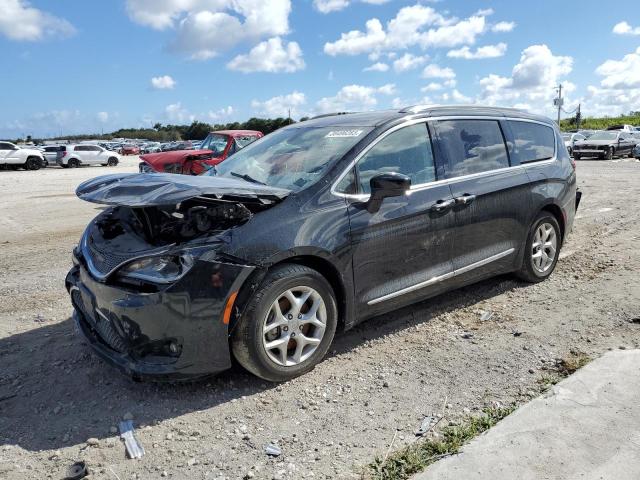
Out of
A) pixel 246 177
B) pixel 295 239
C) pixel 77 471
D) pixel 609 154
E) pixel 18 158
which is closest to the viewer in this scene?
pixel 77 471

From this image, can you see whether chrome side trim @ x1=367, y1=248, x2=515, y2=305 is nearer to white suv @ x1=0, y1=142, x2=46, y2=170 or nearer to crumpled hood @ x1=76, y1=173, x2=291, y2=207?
crumpled hood @ x1=76, y1=173, x2=291, y2=207

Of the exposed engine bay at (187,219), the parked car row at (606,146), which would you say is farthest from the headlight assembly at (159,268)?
the parked car row at (606,146)

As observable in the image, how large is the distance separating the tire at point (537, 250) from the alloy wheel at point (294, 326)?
2.57 meters

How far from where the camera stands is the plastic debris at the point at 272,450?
278 centimetres

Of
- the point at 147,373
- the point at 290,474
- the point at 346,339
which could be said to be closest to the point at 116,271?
the point at 147,373

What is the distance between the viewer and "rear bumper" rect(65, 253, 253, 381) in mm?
3070

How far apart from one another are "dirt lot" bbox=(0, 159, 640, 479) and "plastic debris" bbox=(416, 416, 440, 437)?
40mm

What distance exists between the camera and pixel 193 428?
120 inches

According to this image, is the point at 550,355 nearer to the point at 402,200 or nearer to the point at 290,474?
the point at 402,200

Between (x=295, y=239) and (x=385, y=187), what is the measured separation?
756 mm

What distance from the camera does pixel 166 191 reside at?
10.6 ft

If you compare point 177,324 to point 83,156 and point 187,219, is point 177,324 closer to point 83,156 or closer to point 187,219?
point 187,219

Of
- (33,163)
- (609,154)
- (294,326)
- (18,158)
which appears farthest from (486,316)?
(33,163)

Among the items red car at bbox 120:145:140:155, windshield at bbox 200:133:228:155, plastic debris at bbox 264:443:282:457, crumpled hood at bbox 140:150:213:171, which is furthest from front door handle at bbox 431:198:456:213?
red car at bbox 120:145:140:155
